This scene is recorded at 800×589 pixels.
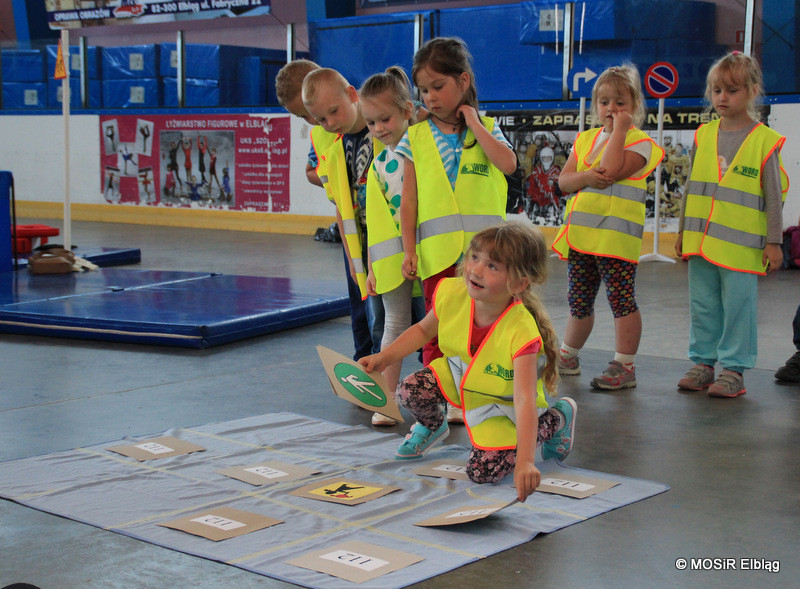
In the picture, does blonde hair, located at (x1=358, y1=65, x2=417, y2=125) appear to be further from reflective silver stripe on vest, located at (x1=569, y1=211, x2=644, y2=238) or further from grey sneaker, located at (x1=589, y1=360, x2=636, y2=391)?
grey sneaker, located at (x1=589, y1=360, x2=636, y2=391)

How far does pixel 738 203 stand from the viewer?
4.02 m

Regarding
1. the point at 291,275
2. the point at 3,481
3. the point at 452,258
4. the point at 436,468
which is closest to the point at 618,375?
the point at 452,258

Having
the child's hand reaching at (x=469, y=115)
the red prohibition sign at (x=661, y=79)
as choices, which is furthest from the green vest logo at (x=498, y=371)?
the red prohibition sign at (x=661, y=79)

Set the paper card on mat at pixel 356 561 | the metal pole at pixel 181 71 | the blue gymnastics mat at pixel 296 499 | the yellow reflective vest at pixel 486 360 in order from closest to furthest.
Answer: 1. the paper card on mat at pixel 356 561
2. the blue gymnastics mat at pixel 296 499
3. the yellow reflective vest at pixel 486 360
4. the metal pole at pixel 181 71

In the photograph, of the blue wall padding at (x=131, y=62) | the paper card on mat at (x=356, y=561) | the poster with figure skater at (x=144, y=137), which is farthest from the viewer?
the blue wall padding at (x=131, y=62)

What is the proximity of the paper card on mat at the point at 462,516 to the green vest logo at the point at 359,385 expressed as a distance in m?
0.50

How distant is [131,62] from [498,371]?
1185 cm

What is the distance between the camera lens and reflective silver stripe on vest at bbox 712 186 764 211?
4.01 meters

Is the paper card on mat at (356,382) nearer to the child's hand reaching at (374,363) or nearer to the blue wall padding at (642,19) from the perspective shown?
the child's hand reaching at (374,363)

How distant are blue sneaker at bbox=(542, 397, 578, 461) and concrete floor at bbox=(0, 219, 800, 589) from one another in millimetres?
107

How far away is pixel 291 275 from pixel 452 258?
4.57 m

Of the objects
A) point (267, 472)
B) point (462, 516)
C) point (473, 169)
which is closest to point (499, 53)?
point (473, 169)

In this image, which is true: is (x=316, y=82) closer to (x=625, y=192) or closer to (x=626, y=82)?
(x=626, y=82)

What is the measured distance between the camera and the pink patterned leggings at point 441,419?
292cm
